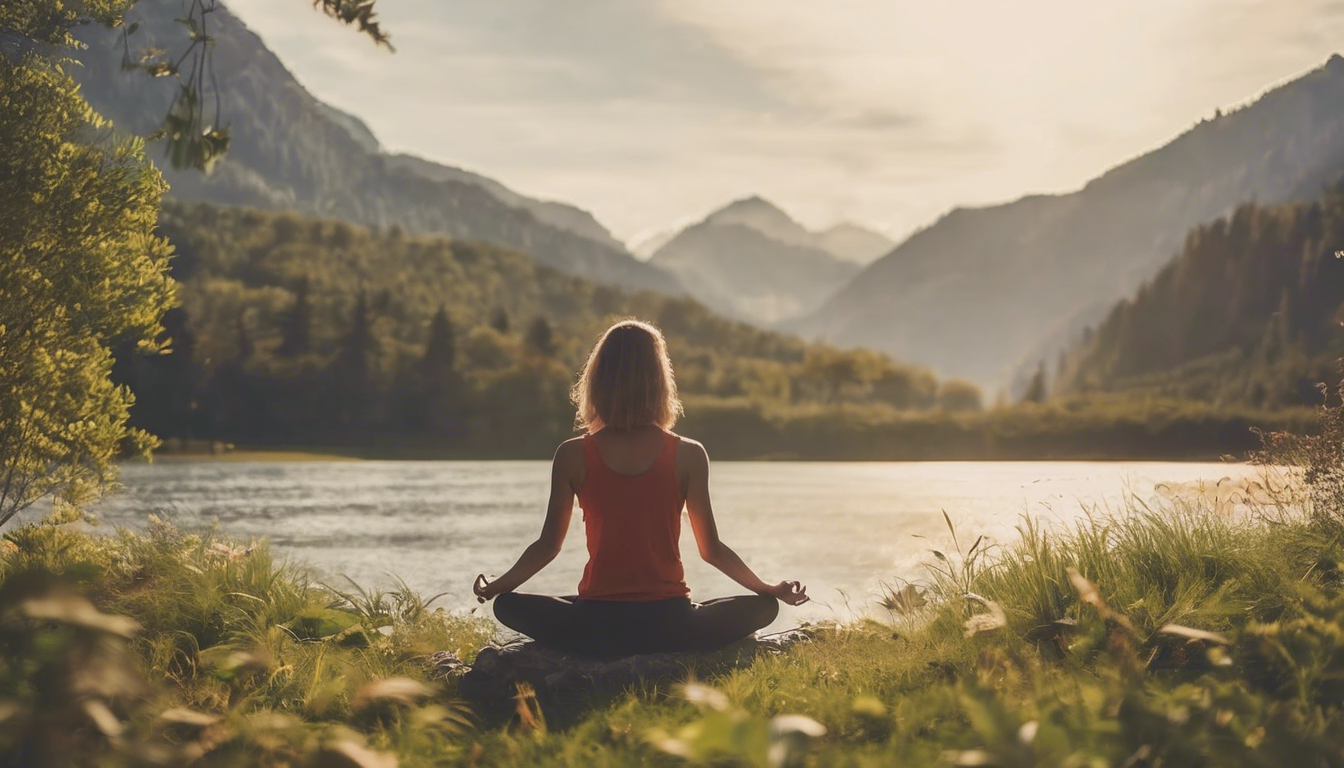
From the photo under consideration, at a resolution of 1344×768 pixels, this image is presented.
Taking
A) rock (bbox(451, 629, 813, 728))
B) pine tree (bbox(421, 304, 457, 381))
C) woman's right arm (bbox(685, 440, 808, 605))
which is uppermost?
pine tree (bbox(421, 304, 457, 381))

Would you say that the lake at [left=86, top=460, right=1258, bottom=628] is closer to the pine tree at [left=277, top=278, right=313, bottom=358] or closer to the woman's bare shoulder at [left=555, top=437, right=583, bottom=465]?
the woman's bare shoulder at [left=555, top=437, right=583, bottom=465]

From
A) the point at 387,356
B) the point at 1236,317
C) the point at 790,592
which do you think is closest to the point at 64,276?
the point at 790,592

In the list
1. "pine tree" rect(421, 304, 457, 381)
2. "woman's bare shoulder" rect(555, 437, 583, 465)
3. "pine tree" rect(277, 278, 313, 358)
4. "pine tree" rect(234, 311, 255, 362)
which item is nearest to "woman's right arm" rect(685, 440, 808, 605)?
"woman's bare shoulder" rect(555, 437, 583, 465)

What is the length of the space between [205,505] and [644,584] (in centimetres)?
3451

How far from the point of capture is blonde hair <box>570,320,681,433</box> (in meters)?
5.53

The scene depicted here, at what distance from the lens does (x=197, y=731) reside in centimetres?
492

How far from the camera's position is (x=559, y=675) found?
5.88 metres

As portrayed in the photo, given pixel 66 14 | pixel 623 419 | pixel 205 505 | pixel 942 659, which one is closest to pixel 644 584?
pixel 623 419

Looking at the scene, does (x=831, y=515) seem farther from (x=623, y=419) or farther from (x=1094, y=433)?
(x=1094, y=433)

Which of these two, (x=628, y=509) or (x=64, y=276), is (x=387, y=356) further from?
(x=628, y=509)

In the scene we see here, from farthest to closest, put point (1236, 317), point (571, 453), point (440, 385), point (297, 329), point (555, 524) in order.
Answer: point (1236, 317) < point (297, 329) < point (440, 385) < point (555, 524) < point (571, 453)

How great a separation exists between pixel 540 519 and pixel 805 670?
90.4 ft

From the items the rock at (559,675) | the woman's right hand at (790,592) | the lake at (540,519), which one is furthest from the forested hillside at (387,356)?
the woman's right hand at (790,592)

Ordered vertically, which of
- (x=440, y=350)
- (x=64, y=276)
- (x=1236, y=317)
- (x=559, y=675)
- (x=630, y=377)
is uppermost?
(x=1236, y=317)
